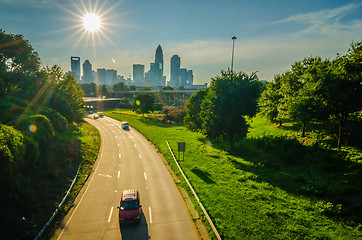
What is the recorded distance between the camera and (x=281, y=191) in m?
17.3

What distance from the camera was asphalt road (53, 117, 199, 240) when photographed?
39.7 feet

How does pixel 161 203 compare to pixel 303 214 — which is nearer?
pixel 303 214

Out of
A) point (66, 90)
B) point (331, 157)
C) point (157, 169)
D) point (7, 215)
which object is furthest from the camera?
point (66, 90)

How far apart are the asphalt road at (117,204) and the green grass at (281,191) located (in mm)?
2144

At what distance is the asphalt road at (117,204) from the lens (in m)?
12.1

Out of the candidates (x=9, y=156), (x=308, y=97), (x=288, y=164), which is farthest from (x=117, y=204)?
(x=308, y=97)

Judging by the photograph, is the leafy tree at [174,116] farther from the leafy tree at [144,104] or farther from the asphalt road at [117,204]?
the asphalt road at [117,204]

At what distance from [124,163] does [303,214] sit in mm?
20094

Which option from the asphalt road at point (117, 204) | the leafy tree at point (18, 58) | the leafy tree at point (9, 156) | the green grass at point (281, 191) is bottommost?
the asphalt road at point (117, 204)

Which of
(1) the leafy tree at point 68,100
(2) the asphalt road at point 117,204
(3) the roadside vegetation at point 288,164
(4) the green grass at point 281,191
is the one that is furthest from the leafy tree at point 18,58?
(4) the green grass at point 281,191

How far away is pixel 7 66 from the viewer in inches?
1355

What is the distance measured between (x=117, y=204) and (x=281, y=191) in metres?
14.3

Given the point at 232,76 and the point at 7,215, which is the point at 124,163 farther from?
the point at 232,76

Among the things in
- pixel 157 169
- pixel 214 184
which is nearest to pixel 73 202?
pixel 157 169
